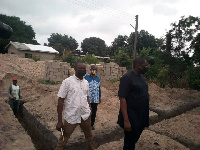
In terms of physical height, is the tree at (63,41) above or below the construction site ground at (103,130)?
above

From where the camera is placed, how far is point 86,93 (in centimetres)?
273

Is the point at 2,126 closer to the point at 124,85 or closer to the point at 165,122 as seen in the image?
the point at 124,85

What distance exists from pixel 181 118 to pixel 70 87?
3.81 m

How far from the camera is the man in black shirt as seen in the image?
221 cm

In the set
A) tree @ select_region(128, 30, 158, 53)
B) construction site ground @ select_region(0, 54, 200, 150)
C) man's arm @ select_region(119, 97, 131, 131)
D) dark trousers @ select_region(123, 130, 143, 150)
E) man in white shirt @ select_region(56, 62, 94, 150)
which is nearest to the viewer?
man's arm @ select_region(119, 97, 131, 131)

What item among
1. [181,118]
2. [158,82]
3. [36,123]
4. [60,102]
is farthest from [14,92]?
[158,82]

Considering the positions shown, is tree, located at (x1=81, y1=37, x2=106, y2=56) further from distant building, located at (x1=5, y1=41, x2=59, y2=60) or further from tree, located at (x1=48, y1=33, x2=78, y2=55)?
distant building, located at (x1=5, y1=41, x2=59, y2=60)

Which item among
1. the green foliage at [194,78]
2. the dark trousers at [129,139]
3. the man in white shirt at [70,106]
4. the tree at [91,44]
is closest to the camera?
the dark trousers at [129,139]

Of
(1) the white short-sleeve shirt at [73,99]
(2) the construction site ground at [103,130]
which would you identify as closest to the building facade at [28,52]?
(2) the construction site ground at [103,130]

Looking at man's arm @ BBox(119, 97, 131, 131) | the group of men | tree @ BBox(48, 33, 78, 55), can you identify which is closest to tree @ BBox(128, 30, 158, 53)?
tree @ BBox(48, 33, 78, 55)

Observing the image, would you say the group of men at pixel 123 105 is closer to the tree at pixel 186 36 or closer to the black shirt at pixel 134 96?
the black shirt at pixel 134 96

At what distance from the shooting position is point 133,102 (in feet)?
7.38

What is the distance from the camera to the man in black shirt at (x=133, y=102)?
221 cm

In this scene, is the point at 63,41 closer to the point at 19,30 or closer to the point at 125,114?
the point at 19,30
